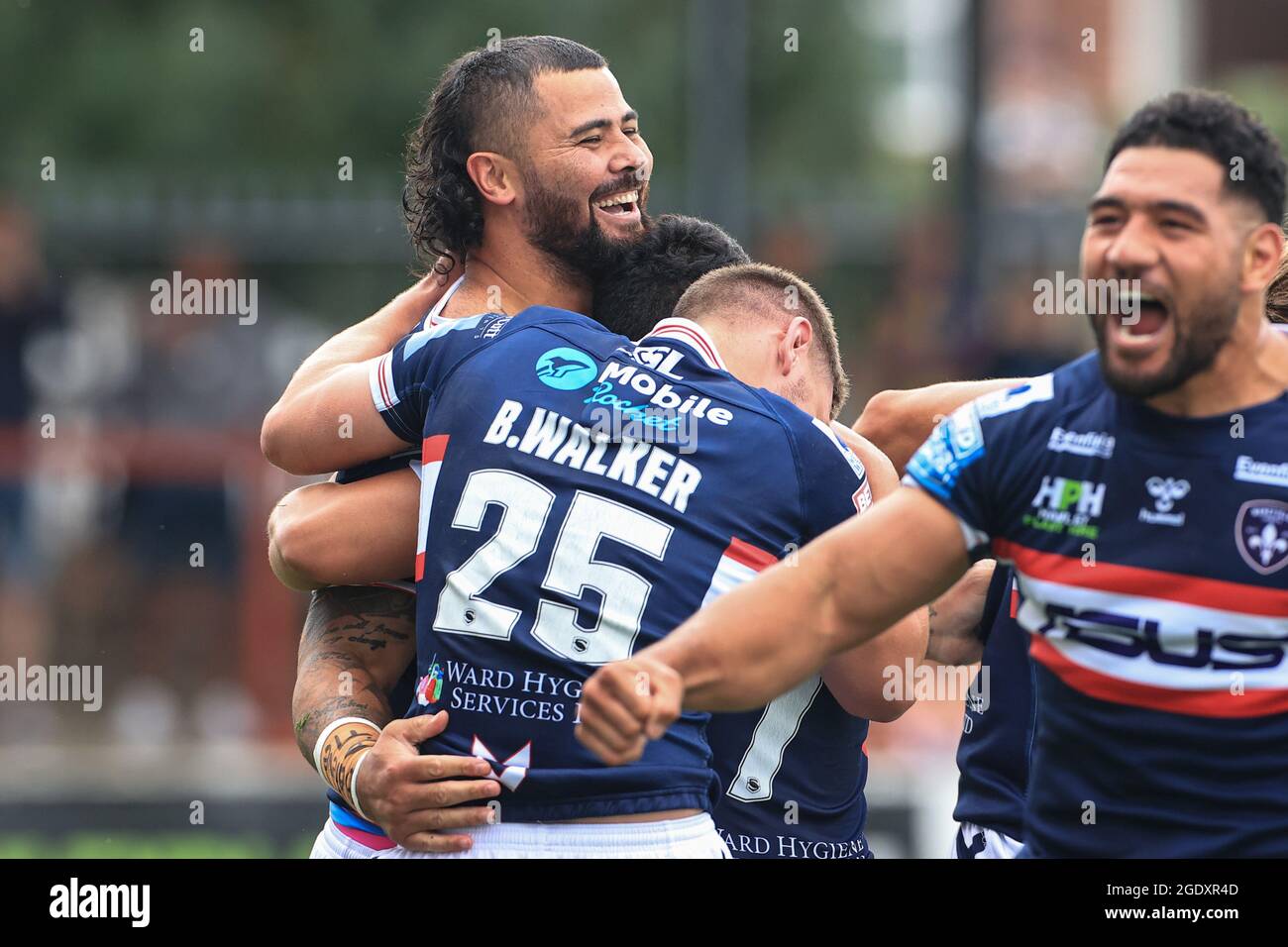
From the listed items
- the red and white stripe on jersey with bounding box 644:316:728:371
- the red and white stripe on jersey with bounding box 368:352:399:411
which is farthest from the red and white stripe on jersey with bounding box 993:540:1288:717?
the red and white stripe on jersey with bounding box 368:352:399:411

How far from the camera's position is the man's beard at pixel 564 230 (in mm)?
5141

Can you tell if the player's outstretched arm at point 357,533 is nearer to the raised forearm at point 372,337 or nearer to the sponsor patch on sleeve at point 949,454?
the raised forearm at point 372,337

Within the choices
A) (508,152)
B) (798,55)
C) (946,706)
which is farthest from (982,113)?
(798,55)

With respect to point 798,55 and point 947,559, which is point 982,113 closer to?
point 947,559

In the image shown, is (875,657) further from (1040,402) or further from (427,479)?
(427,479)

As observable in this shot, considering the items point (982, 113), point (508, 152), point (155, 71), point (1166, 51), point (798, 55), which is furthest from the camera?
point (1166, 51)

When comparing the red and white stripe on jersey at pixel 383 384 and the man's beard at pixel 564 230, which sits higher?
the man's beard at pixel 564 230

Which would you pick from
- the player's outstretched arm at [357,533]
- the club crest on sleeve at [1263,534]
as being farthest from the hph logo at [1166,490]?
the player's outstretched arm at [357,533]

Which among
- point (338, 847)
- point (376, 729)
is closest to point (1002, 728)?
point (376, 729)

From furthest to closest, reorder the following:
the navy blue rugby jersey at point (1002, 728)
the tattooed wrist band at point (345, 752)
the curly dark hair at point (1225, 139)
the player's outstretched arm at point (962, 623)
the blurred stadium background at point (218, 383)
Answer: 1. the blurred stadium background at point (218, 383)
2. the player's outstretched arm at point (962, 623)
3. the navy blue rugby jersey at point (1002, 728)
4. the tattooed wrist band at point (345, 752)
5. the curly dark hair at point (1225, 139)

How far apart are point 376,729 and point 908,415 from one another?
169 centimetres

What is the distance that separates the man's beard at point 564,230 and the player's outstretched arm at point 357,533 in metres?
0.80

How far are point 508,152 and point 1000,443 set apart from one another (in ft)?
6.33

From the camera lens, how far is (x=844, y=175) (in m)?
26.5
